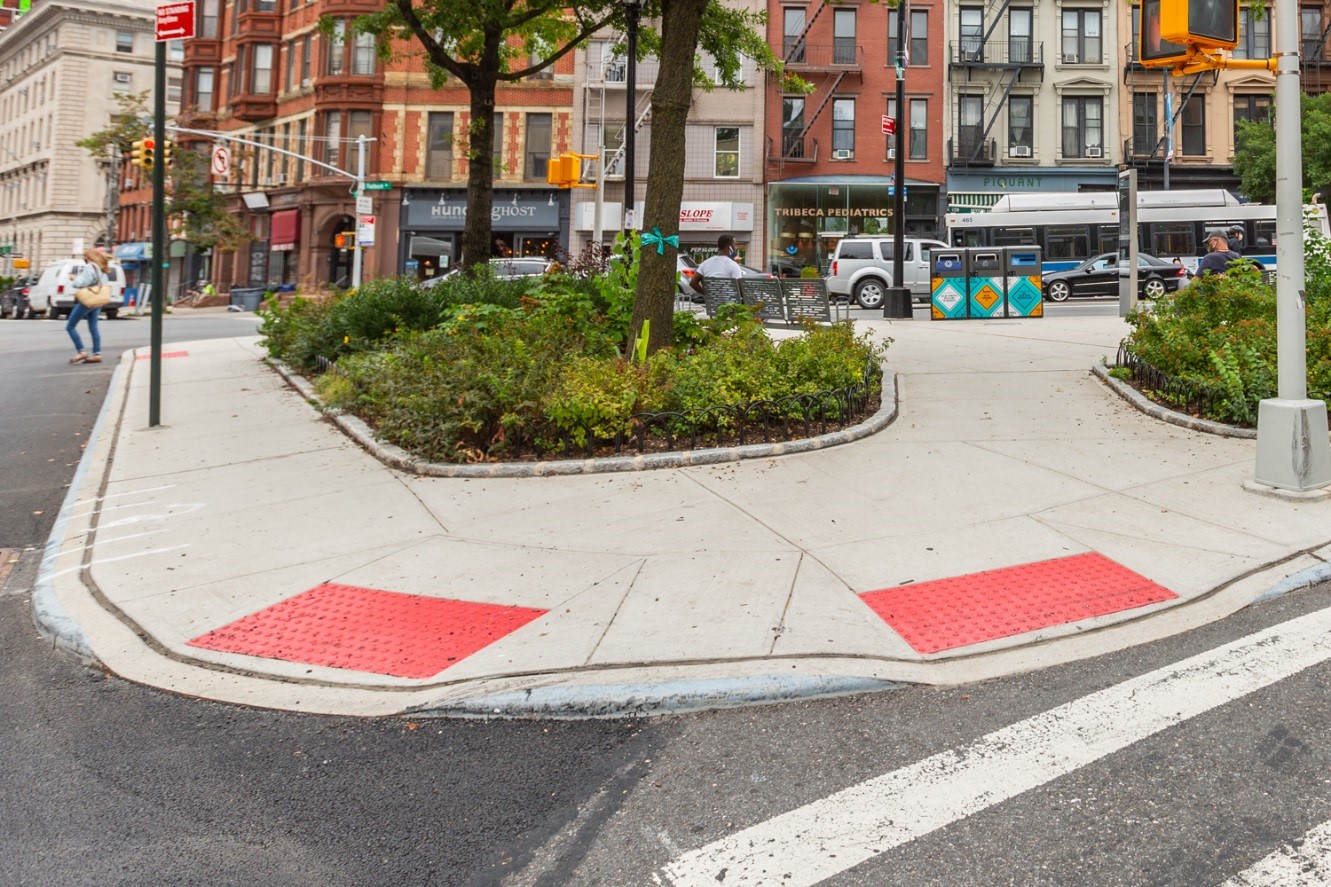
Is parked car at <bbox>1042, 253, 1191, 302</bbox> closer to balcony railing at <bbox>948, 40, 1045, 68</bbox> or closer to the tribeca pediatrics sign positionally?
balcony railing at <bbox>948, 40, 1045, 68</bbox>

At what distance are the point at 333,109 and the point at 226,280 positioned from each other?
475 inches

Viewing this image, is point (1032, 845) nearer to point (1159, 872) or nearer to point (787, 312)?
point (1159, 872)

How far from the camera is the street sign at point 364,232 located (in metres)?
32.0

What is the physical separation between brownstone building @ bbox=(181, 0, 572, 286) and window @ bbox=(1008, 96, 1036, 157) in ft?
57.4

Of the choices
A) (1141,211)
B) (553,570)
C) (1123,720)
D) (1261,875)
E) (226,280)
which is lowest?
(226,280)

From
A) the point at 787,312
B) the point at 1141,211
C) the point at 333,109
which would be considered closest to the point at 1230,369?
the point at 787,312

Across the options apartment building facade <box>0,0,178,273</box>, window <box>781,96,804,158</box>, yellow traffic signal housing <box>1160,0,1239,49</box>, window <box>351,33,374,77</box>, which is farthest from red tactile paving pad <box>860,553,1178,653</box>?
apartment building facade <box>0,0,178,273</box>

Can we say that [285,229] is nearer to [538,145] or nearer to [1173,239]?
[538,145]

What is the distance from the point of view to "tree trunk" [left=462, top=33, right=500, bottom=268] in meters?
15.8

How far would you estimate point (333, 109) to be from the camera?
43188mm

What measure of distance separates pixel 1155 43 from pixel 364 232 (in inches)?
1122

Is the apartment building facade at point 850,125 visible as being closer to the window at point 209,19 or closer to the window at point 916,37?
the window at point 916,37

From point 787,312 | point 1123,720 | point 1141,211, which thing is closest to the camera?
point 1123,720

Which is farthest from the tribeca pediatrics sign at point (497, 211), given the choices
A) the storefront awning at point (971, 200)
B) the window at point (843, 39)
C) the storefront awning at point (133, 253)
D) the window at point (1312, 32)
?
the window at point (1312, 32)
